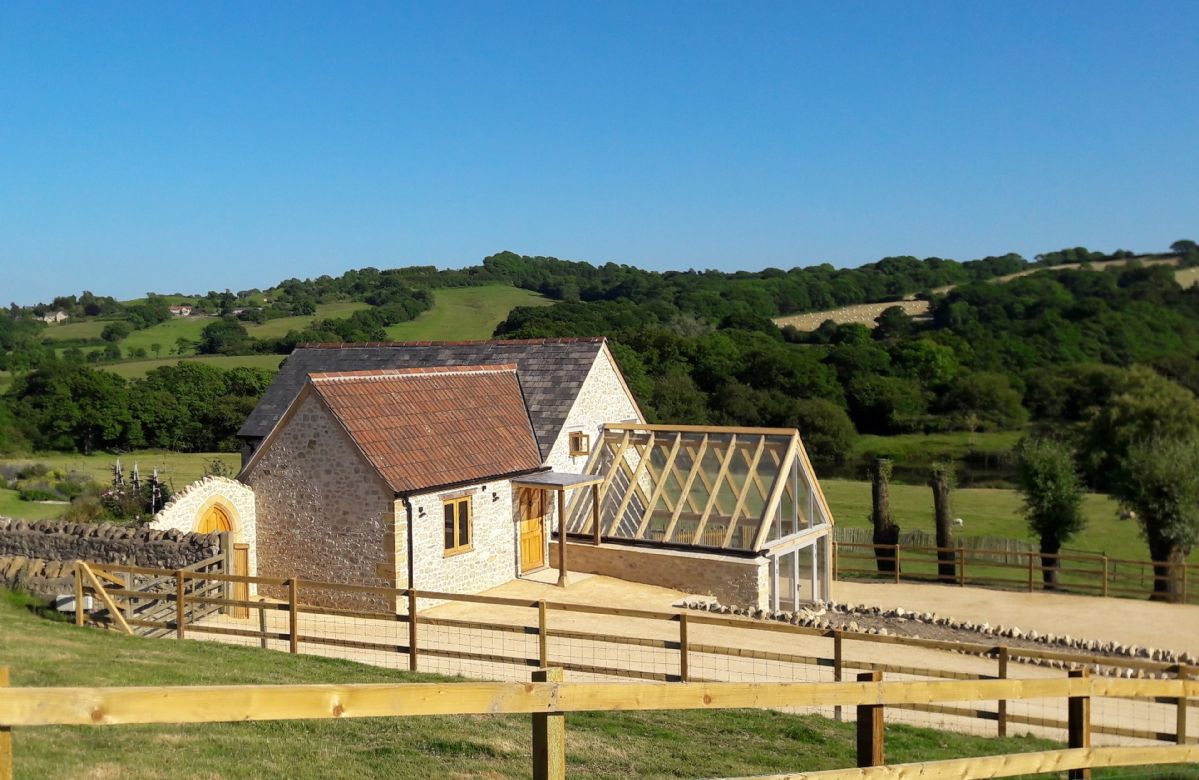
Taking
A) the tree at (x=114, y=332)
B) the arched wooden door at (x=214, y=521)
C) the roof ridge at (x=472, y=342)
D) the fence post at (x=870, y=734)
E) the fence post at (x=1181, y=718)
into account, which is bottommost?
the fence post at (x=1181, y=718)

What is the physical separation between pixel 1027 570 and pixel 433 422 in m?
18.0

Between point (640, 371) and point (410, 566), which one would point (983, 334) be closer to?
point (640, 371)

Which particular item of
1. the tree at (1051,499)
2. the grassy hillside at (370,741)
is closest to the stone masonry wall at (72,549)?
the grassy hillside at (370,741)

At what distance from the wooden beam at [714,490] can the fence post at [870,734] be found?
15.5m

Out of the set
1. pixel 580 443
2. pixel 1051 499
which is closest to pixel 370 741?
pixel 580 443

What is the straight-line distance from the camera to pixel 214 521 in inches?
764

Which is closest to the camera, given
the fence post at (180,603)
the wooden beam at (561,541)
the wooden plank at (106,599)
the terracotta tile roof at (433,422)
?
the fence post at (180,603)

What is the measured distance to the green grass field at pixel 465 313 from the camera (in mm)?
87062

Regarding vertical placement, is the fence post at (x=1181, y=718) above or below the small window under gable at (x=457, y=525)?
below

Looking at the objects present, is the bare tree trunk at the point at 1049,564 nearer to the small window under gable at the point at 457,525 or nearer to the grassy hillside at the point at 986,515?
the grassy hillside at the point at 986,515

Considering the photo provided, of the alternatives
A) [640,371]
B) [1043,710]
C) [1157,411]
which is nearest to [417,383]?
[1043,710]

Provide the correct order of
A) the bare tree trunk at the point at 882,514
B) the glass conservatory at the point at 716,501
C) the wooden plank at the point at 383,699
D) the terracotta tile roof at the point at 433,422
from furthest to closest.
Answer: the bare tree trunk at the point at 882,514 < the glass conservatory at the point at 716,501 < the terracotta tile roof at the point at 433,422 < the wooden plank at the point at 383,699

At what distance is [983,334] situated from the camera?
83312 mm

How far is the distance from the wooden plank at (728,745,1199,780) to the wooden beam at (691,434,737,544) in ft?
46.1
